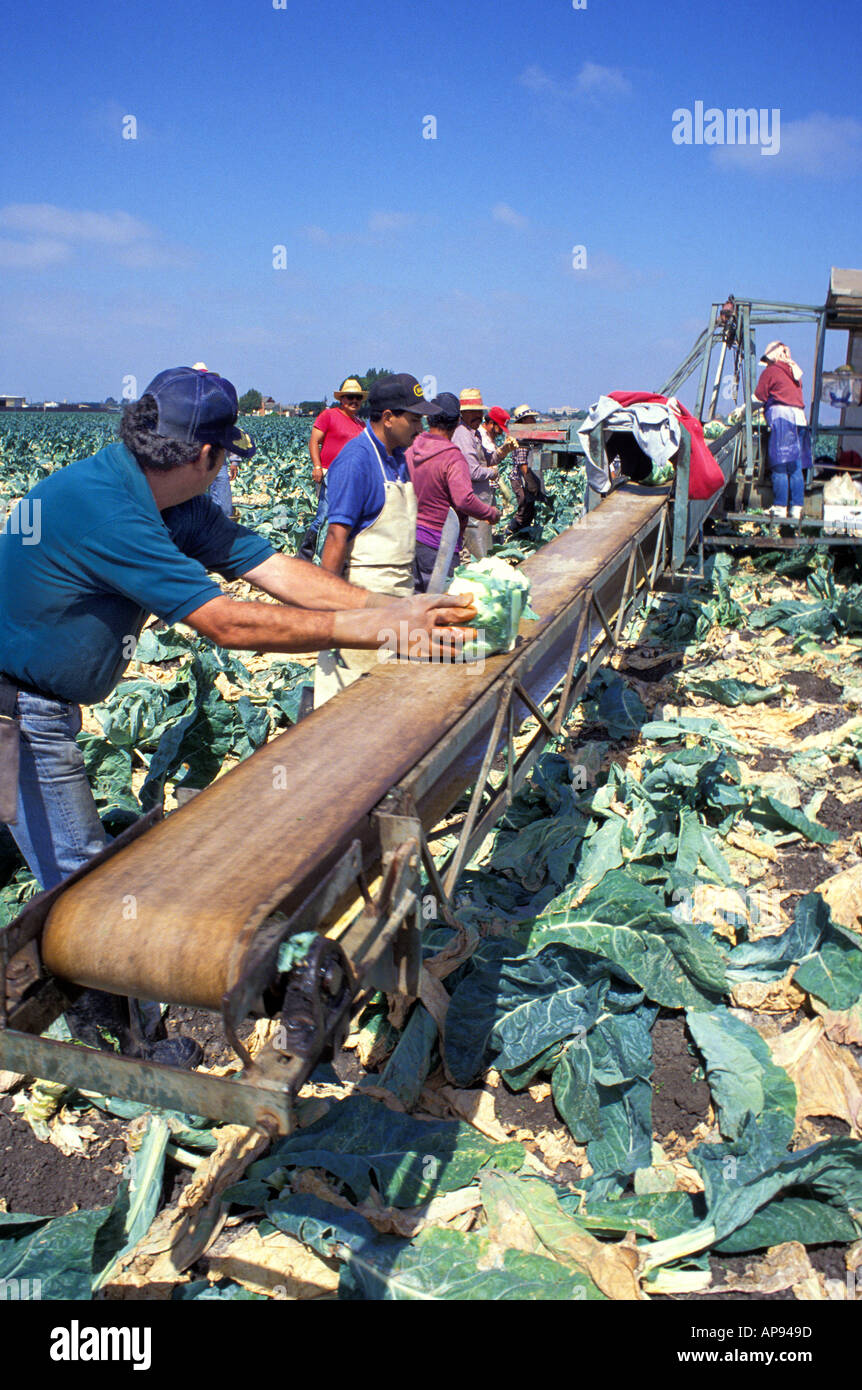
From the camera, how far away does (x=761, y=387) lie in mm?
10359

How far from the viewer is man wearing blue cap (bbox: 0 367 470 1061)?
2641 millimetres

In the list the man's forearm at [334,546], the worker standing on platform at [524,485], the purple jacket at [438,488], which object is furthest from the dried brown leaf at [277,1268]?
the worker standing on platform at [524,485]

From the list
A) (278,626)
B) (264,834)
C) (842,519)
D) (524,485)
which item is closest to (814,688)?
(842,519)

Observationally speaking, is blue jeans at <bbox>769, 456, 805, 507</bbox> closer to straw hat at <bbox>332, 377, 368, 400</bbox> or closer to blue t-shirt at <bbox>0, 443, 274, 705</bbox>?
straw hat at <bbox>332, 377, 368, 400</bbox>

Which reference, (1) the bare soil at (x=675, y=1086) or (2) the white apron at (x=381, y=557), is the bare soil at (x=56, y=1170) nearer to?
(1) the bare soil at (x=675, y=1086)

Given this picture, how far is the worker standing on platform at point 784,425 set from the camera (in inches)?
399

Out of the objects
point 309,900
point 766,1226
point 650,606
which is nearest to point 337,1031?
point 309,900

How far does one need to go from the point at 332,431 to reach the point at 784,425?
16.7ft

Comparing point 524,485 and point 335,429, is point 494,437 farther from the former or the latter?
point 335,429

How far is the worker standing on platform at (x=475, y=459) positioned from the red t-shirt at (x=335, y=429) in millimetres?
1415

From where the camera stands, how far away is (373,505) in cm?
465

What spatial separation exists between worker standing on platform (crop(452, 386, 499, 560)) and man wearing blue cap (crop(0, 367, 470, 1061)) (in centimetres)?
627
